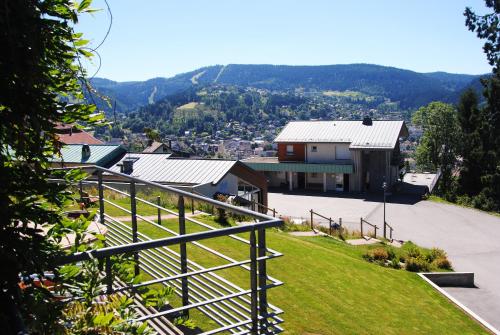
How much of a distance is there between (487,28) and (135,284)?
37.6 m

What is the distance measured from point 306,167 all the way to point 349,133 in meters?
6.19

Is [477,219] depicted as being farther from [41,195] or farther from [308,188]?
[41,195]

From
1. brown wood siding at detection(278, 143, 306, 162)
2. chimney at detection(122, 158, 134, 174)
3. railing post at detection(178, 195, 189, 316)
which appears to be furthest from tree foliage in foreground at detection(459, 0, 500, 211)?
railing post at detection(178, 195, 189, 316)

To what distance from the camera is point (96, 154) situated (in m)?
32.7

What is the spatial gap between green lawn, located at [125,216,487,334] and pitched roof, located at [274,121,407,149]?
33199 millimetres

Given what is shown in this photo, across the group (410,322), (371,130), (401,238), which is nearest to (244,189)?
(401,238)

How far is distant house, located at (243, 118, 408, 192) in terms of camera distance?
158ft

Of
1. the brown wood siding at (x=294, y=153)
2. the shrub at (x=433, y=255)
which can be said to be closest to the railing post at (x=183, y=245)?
the shrub at (x=433, y=255)

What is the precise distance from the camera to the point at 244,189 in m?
29.7

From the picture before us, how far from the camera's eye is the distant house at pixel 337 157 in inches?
1895

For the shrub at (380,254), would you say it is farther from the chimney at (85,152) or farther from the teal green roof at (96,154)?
the chimney at (85,152)

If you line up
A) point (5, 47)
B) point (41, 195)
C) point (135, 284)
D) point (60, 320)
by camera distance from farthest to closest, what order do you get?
point (135, 284)
point (41, 195)
point (60, 320)
point (5, 47)

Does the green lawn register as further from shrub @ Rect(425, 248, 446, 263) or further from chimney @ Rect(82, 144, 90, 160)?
chimney @ Rect(82, 144, 90, 160)

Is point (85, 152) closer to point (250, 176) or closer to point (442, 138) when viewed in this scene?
point (250, 176)
